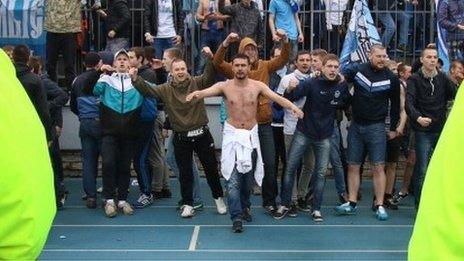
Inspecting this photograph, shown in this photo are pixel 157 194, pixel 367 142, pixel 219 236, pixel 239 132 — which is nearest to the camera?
pixel 219 236

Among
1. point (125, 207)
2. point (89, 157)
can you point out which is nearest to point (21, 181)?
point (125, 207)

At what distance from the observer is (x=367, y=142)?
9.41m

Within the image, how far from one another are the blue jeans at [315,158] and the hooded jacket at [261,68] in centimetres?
40

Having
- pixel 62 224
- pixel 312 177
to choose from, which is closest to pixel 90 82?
pixel 62 224

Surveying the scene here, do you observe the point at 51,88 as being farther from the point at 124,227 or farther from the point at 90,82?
the point at 124,227

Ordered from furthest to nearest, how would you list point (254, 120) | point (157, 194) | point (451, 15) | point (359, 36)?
point (451, 15)
point (359, 36)
point (157, 194)
point (254, 120)

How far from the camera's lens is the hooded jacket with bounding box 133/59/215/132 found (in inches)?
366

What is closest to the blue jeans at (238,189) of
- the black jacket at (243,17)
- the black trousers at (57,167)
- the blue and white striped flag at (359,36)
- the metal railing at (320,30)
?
the black trousers at (57,167)

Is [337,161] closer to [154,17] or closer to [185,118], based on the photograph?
[185,118]

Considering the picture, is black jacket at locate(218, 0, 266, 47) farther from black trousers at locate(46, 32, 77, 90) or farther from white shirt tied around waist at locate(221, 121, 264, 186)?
white shirt tied around waist at locate(221, 121, 264, 186)

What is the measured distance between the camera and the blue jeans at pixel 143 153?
9.88 metres

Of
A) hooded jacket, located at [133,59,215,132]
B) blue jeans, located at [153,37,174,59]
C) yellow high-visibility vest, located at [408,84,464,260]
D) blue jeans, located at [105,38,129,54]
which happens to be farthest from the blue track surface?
yellow high-visibility vest, located at [408,84,464,260]

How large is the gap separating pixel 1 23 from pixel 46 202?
1024cm

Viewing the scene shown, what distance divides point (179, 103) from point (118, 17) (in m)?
2.75
